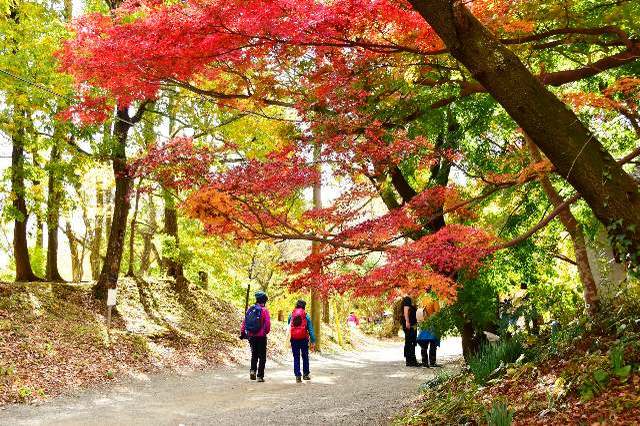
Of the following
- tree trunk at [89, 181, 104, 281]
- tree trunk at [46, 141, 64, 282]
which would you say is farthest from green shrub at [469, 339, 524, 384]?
tree trunk at [89, 181, 104, 281]

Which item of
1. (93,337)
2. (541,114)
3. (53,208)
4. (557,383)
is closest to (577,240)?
(557,383)

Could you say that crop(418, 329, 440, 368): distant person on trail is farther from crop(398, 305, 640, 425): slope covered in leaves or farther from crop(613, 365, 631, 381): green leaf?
crop(613, 365, 631, 381): green leaf

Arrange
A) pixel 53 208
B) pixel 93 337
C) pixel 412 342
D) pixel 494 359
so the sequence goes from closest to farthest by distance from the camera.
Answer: pixel 494 359 → pixel 93 337 → pixel 412 342 → pixel 53 208

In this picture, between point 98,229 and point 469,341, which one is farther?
point 98,229

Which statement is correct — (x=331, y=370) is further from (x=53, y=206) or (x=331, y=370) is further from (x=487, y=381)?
(x=53, y=206)

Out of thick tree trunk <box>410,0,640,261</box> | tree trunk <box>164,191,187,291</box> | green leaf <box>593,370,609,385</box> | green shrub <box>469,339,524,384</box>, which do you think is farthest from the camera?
tree trunk <box>164,191,187,291</box>

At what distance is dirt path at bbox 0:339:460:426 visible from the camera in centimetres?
666

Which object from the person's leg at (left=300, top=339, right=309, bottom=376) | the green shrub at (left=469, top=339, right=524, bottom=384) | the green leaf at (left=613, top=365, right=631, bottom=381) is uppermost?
the green leaf at (left=613, top=365, right=631, bottom=381)

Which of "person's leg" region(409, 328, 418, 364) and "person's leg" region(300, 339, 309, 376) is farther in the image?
"person's leg" region(409, 328, 418, 364)

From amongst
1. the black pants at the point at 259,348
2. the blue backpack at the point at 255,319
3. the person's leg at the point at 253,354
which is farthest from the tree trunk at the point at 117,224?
the blue backpack at the point at 255,319

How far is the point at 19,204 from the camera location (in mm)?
14328

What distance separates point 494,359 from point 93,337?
27.5 feet

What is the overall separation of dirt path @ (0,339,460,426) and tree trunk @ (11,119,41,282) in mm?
5844

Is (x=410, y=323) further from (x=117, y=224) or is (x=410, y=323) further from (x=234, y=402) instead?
(x=117, y=224)
